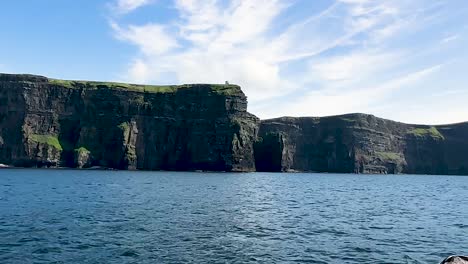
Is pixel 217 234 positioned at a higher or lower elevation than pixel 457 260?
lower

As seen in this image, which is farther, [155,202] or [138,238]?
[155,202]

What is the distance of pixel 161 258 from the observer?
26.7 meters

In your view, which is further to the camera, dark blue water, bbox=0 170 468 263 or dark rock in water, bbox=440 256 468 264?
dark blue water, bbox=0 170 468 263

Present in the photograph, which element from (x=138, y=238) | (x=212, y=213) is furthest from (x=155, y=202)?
(x=138, y=238)

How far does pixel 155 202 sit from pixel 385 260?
119 feet

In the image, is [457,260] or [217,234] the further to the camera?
[217,234]

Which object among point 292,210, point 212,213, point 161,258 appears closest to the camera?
point 161,258

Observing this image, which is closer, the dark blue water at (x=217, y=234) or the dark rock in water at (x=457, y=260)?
the dark rock in water at (x=457, y=260)

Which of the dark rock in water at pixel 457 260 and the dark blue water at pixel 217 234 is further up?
the dark rock in water at pixel 457 260

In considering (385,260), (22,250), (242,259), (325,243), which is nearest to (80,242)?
(22,250)

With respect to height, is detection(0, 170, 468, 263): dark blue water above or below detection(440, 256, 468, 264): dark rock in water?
below

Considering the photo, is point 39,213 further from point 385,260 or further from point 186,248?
point 385,260

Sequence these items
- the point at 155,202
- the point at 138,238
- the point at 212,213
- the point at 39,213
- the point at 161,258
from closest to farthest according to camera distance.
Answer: the point at 161,258, the point at 138,238, the point at 39,213, the point at 212,213, the point at 155,202

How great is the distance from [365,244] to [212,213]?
19.6m
